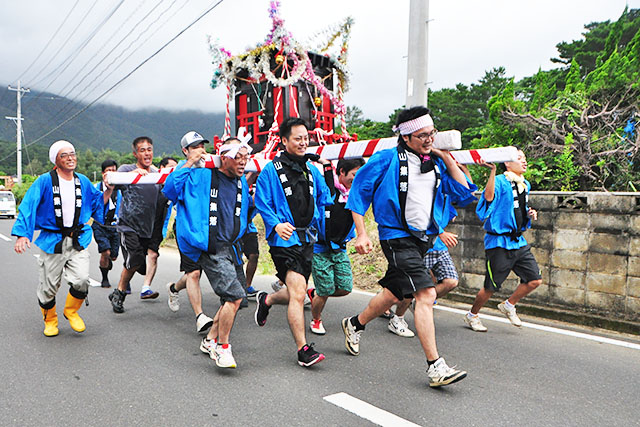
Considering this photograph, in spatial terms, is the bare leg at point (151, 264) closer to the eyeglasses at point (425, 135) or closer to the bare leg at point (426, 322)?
the bare leg at point (426, 322)

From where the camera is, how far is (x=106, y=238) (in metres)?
7.27

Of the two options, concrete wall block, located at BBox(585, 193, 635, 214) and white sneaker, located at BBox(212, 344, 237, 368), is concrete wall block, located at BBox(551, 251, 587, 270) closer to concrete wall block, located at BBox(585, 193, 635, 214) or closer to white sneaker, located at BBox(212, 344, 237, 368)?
concrete wall block, located at BBox(585, 193, 635, 214)

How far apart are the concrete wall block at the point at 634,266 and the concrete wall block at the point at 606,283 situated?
0.09m

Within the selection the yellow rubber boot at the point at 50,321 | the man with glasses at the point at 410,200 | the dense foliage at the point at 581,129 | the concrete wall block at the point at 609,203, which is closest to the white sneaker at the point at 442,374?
the man with glasses at the point at 410,200

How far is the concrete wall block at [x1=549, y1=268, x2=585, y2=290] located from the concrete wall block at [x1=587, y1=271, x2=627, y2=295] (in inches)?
3.2

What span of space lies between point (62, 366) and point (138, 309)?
2.04 m

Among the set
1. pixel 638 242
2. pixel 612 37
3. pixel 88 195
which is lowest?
pixel 638 242

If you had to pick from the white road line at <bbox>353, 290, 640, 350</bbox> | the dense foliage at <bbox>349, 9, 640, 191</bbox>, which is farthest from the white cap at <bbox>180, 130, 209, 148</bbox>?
the dense foliage at <bbox>349, 9, 640, 191</bbox>

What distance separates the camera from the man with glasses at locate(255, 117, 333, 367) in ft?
12.9

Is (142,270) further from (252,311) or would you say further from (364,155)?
(364,155)

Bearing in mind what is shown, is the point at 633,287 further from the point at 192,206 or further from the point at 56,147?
the point at 56,147

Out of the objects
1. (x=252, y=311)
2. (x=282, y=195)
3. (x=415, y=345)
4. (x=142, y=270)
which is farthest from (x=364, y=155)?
(x=142, y=270)

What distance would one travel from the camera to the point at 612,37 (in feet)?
51.0

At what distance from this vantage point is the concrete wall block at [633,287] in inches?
195
